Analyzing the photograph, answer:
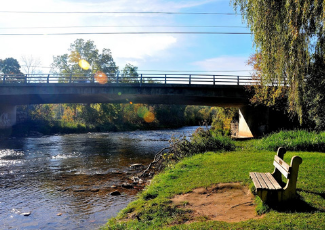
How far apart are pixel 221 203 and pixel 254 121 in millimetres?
24344

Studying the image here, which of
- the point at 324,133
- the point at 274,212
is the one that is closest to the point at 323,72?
the point at 274,212

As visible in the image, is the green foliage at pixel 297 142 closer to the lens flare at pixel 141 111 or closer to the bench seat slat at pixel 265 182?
the bench seat slat at pixel 265 182

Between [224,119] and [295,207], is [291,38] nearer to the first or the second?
[295,207]

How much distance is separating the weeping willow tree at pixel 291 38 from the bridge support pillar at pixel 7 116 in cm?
3807

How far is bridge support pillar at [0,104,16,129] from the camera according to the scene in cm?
3769

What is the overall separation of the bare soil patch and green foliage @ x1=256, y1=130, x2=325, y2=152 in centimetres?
877

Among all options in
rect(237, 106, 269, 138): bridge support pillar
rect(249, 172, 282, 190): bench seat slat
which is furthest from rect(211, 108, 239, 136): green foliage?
rect(249, 172, 282, 190): bench seat slat

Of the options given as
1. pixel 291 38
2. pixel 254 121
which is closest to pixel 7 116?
pixel 254 121

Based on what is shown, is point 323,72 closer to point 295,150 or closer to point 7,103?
point 295,150

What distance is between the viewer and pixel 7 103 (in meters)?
38.4

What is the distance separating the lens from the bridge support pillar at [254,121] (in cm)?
2847

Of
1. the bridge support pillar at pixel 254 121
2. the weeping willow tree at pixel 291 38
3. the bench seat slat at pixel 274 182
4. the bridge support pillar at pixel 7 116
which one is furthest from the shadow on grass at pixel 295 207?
the bridge support pillar at pixel 7 116

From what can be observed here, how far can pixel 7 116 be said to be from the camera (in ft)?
128

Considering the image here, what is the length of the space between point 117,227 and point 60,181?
707cm
